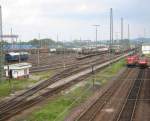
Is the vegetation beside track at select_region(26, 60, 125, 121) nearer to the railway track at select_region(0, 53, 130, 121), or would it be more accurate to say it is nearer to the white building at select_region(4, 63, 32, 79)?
the railway track at select_region(0, 53, 130, 121)

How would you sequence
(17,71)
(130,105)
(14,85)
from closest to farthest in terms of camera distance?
(130,105)
(14,85)
(17,71)

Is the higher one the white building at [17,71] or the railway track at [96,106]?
the white building at [17,71]

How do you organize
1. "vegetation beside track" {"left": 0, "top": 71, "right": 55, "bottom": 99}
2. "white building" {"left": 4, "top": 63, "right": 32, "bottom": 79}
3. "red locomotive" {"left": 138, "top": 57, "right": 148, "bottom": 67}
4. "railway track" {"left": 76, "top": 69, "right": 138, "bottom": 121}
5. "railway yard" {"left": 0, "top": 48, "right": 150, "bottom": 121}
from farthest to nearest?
"red locomotive" {"left": 138, "top": 57, "right": 148, "bottom": 67} → "white building" {"left": 4, "top": 63, "right": 32, "bottom": 79} → "vegetation beside track" {"left": 0, "top": 71, "right": 55, "bottom": 99} → "railway yard" {"left": 0, "top": 48, "right": 150, "bottom": 121} → "railway track" {"left": 76, "top": 69, "right": 138, "bottom": 121}

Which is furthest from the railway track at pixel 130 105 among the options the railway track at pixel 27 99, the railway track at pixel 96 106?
the railway track at pixel 27 99

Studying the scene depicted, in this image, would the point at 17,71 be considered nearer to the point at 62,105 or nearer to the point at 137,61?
the point at 62,105

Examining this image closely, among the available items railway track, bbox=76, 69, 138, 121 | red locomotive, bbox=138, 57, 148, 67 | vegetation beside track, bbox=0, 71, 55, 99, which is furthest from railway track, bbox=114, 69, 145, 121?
red locomotive, bbox=138, 57, 148, 67

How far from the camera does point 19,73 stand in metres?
57.4

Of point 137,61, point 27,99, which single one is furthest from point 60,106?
point 137,61

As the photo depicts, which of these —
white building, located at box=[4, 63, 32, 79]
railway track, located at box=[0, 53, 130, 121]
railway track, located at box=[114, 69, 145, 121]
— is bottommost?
railway track, located at box=[0, 53, 130, 121]

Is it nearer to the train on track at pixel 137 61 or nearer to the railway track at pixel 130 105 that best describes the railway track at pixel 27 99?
the railway track at pixel 130 105

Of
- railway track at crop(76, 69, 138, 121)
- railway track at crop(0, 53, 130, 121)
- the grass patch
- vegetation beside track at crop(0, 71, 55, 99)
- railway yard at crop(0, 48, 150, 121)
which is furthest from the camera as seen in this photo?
vegetation beside track at crop(0, 71, 55, 99)

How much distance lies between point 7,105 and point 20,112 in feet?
11.9

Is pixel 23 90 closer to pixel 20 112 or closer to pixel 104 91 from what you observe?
pixel 104 91

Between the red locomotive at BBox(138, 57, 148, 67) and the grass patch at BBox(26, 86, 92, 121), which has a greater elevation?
the red locomotive at BBox(138, 57, 148, 67)
